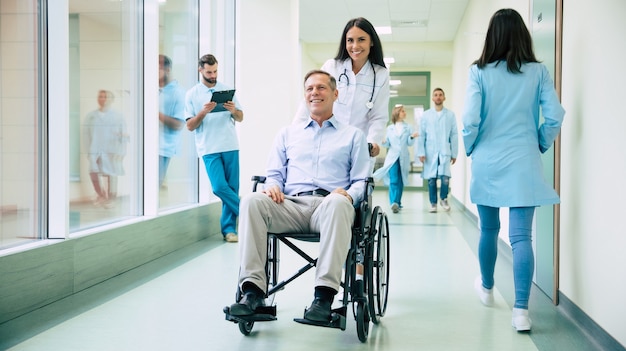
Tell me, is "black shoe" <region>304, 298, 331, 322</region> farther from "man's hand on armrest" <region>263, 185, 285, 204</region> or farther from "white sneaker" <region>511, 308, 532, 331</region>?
"white sneaker" <region>511, 308, 532, 331</region>

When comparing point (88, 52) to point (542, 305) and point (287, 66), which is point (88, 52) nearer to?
point (542, 305)

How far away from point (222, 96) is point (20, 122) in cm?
191

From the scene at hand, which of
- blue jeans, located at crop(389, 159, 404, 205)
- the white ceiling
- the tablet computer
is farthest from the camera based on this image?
the white ceiling

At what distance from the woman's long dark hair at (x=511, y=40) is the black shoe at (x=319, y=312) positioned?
128 cm

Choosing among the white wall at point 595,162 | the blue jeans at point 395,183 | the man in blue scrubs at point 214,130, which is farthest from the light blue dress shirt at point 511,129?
the blue jeans at point 395,183

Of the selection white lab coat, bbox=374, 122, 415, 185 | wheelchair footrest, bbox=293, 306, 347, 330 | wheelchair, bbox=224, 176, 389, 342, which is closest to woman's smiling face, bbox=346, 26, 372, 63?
wheelchair, bbox=224, 176, 389, 342

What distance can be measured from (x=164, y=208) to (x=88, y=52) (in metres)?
1.52

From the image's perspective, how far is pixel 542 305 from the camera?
2887 millimetres

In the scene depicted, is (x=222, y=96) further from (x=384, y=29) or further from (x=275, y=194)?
(x=384, y=29)

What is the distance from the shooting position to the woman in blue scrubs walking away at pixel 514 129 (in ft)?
8.20

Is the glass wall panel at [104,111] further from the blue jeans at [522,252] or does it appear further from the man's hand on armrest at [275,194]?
the blue jeans at [522,252]

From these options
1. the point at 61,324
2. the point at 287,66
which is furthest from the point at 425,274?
the point at 287,66

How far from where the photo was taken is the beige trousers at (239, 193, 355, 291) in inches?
84.5

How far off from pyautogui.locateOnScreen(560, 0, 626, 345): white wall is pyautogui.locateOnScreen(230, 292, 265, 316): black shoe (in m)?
1.23
